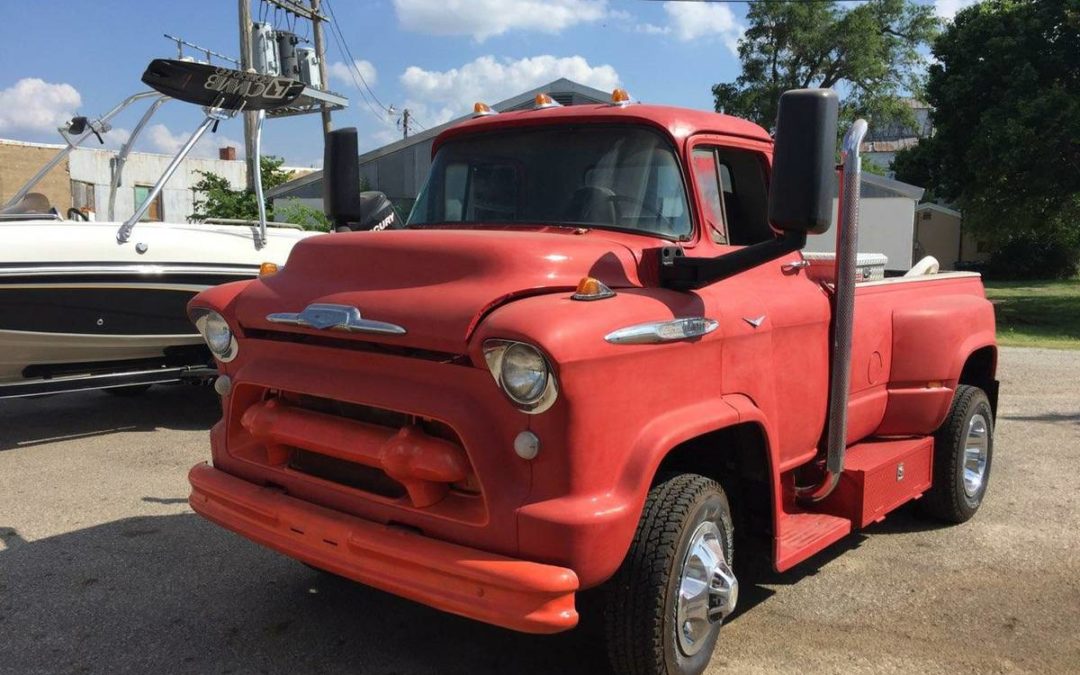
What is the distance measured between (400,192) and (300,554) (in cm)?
1904

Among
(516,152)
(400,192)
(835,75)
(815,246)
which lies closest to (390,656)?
(516,152)

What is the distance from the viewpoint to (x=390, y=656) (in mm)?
3607

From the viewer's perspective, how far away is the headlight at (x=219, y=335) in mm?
3646

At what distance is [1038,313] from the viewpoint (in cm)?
1978

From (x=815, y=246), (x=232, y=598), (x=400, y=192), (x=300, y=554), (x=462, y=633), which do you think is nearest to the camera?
(x=300, y=554)

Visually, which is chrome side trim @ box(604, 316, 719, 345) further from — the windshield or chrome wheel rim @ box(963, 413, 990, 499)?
chrome wheel rim @ box(963, 413, 990, 499)

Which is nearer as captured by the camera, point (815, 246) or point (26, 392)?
point (26, 392)

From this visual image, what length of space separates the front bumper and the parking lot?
62 centimetres

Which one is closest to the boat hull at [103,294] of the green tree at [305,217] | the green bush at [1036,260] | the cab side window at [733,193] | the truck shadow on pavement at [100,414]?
the truck shadow on pavement at [100,414]

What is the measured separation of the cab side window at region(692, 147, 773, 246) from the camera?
397 centimetres

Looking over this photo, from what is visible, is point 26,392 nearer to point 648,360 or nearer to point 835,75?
point 648,360

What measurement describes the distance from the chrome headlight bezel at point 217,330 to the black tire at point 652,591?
1.73 metres

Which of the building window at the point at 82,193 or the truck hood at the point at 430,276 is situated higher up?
the building window at the point at 82,193

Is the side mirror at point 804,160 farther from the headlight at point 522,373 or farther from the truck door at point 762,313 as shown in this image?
the headlight at point 522,373
